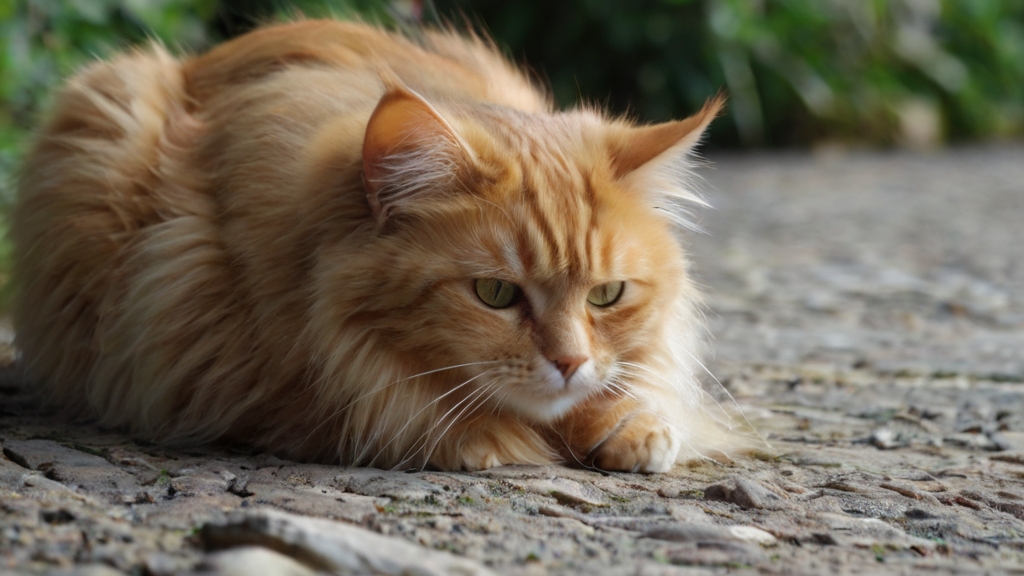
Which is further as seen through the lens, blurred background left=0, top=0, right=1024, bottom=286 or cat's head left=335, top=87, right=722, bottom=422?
blurred background left=0, top=0, right=1024, bottom=286

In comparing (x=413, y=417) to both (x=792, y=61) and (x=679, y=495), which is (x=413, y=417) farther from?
(x=792, y=61)

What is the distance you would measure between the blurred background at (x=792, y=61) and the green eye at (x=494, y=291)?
→ 5938 millimetres

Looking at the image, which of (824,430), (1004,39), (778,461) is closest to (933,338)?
(824,430)

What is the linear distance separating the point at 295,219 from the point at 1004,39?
1199cm

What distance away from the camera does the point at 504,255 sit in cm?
230

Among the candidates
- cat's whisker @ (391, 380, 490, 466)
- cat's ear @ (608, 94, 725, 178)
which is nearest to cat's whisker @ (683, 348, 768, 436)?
cat's ear @ (608, 94, 725, 178)

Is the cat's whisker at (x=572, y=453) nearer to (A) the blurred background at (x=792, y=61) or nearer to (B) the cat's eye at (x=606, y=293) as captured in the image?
(B) the cat's eye at (x=606, y=293)

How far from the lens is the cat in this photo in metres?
2.33

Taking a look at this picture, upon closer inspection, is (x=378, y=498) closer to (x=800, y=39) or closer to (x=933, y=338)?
(x=933, y=338)

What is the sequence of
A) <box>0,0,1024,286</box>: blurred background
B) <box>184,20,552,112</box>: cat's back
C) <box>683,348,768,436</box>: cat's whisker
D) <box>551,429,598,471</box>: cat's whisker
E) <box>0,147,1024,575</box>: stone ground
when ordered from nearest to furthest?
<box>0,147,1024,575</box>: stone ground → <box>551,429,598,471</box>: cat's whisker → <box>683,348,768,436</box>: cat's whisker → <box>184,20,552,112</box>: cat's back → <box>0,0,1024,286</box>: blurred background

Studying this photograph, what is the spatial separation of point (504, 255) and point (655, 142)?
1.67ft

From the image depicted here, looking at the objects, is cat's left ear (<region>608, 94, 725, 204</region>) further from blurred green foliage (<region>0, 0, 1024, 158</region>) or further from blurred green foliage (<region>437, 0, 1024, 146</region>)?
blurred green foliage (<region>437, 0, 1024, 146</region>)

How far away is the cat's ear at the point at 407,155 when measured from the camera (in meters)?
2.23

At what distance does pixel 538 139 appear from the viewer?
2.51 m
